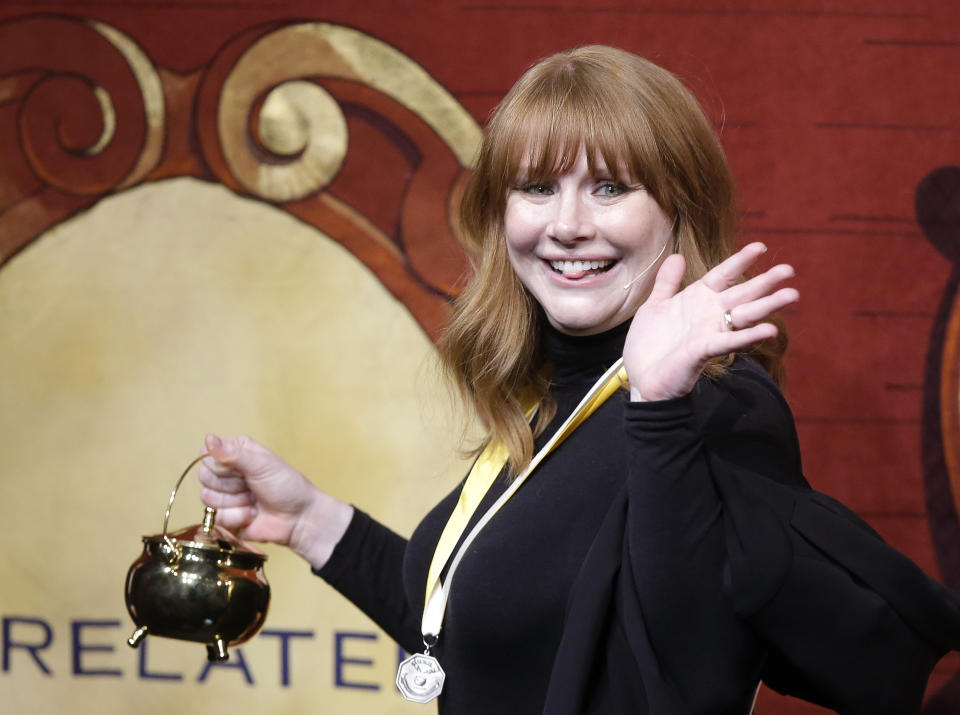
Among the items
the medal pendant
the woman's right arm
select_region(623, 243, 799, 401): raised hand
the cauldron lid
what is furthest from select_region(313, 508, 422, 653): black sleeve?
select_region(623, 243, 799, 401): raised hand

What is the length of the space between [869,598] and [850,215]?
4.30ft

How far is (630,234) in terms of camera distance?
1.29 meters

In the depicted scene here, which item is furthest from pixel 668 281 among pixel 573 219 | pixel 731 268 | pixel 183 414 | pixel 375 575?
pixel 183 414

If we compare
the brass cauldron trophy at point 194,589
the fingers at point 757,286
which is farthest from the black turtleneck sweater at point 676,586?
the brass cauldron trophy at point 194,589

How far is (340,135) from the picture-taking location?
2344 millimetres

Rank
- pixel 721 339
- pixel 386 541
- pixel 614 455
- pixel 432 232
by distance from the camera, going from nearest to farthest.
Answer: pixel 721 339
pixel 614 455
pixel 386 541
pixel 432 232

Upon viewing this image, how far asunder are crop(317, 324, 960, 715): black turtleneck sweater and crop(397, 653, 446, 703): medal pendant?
1 centimetres

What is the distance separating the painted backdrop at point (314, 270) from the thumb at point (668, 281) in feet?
3.82

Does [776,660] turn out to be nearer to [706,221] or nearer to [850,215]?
[706,221]

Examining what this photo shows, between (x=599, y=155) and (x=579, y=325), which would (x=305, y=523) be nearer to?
(x=579, y=325)

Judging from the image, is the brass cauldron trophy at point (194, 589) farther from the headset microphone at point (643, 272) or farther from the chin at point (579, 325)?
the headset microphone at point (643, 272)

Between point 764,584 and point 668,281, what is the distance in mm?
303

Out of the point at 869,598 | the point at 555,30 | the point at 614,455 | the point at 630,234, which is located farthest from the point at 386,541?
the point at 555,30

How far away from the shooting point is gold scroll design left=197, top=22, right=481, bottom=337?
2330mm
